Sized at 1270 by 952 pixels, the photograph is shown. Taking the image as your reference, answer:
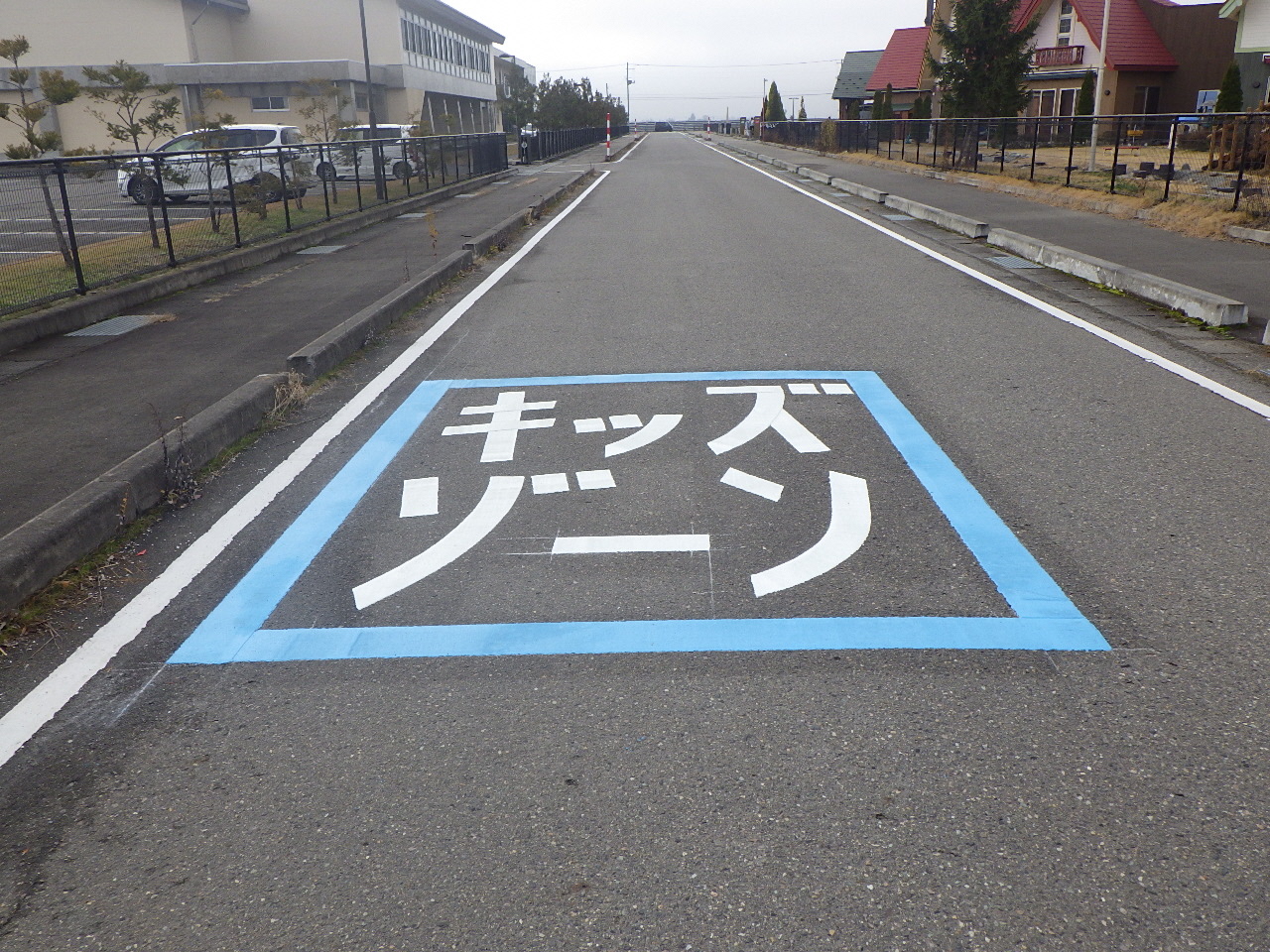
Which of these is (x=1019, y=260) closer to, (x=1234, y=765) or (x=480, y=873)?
(x=1234, y=765)

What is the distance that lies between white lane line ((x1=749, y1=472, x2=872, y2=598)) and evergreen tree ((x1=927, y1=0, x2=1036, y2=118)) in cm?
2811

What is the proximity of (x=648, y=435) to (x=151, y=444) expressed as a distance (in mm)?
2597

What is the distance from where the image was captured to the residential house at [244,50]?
45094 mm

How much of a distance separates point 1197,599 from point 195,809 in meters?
3.29

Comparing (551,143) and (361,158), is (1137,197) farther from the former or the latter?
(551,143)

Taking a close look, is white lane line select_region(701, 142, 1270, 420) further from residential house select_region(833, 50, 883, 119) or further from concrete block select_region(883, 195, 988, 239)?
residential house select_region(833, 50, 883, 119)

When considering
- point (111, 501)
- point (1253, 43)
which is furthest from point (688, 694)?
point (1253, 43)

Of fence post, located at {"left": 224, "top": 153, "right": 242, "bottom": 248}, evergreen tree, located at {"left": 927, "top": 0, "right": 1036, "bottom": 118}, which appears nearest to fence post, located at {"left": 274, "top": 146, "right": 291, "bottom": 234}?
fence post, located at {"left": 224, "top": 153, "right": 242, "bottom": 248}

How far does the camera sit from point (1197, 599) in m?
3.55

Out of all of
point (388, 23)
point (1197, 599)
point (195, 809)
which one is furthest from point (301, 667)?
point (388, 23)

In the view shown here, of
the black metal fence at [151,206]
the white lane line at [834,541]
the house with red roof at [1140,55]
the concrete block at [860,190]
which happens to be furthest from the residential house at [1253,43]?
the white lane line at [834,541]

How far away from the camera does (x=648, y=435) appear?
5.47 meters

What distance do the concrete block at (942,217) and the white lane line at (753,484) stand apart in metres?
10.3

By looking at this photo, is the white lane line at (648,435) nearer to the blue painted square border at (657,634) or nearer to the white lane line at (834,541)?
the white lane line at (834,541)
